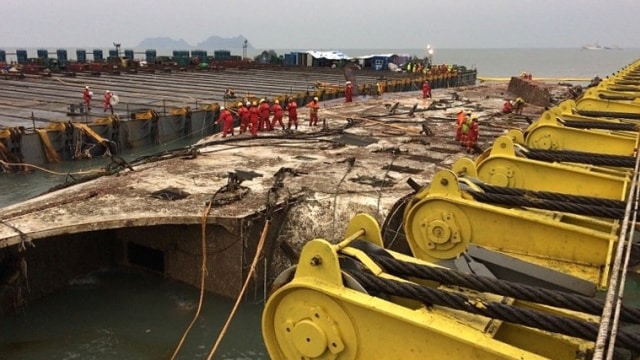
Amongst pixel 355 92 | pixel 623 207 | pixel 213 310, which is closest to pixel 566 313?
pixel 623 207

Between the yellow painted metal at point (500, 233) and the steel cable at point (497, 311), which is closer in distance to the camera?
the steel cable at point (497, 311)

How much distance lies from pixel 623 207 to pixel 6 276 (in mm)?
9150

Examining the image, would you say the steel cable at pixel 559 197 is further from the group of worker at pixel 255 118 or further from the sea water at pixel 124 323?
the group of worker at pixel 255 118

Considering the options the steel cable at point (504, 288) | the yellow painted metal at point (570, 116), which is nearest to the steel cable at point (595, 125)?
the yellow painted metal at point (570, 116)

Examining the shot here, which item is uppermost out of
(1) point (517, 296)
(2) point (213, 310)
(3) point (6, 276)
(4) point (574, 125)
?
(4) point (574, 125)

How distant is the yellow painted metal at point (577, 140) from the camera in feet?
27.4

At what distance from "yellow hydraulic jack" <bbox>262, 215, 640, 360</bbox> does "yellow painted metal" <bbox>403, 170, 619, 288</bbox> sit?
130 centimetres

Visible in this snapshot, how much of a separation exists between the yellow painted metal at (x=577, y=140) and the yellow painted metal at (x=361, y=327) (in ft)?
18.3

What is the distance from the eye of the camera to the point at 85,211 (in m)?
9.32

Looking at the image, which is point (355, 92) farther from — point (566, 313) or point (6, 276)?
point (566, 313)

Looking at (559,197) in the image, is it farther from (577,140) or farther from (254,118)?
(254,118)

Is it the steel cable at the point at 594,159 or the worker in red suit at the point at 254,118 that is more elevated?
the steel cable at the point at 594,159

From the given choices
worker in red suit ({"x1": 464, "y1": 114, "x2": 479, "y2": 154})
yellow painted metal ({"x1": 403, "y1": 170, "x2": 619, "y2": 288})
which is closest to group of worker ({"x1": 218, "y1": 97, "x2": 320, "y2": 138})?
worker in red suit ({"x1": 464, "y1": 114, "x2": 479, "y2": 154})

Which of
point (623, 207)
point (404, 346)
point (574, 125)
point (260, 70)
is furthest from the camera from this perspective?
point (260, 70)
